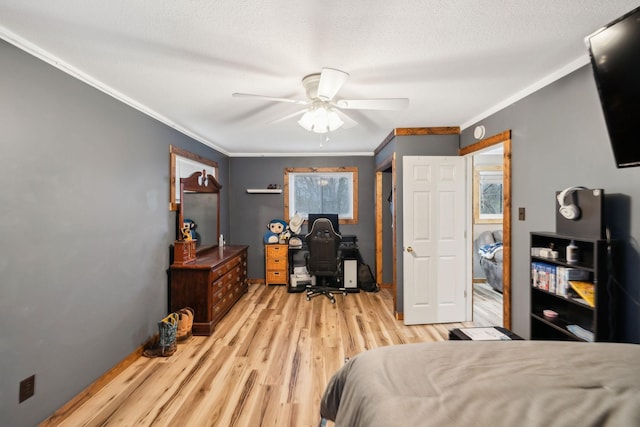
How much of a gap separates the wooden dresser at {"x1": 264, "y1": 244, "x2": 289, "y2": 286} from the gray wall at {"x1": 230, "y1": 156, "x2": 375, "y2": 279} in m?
0.31

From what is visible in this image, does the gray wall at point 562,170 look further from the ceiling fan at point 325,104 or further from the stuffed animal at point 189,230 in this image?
the stuffed animal at point 189,230

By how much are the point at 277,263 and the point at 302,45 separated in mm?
3678

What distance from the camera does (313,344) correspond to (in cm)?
277

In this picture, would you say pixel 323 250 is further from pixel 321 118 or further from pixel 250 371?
pixel 321 118

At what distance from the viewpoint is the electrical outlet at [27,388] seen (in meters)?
1.58

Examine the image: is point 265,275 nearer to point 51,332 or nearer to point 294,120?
point 294,120

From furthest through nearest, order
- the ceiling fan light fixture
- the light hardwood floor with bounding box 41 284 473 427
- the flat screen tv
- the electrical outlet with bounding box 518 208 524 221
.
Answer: the electrical outlet with bounding box 518 208 524 221 → the ceiling fan light fixture → the light hardwood floor with bounding box 41 284 473 427 → the flat screen tv

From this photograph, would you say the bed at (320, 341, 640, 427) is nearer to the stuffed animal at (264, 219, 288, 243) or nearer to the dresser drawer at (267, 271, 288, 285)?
the dresser drawer at (267, 271, 288, 285)

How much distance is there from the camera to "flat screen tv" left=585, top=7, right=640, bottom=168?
1129 millimetres

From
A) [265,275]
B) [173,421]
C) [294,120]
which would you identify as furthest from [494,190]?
[173,421]

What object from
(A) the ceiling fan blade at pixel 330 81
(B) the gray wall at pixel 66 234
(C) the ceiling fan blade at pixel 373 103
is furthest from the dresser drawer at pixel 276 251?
(A) the ceiling fan blade at pixel 330 81

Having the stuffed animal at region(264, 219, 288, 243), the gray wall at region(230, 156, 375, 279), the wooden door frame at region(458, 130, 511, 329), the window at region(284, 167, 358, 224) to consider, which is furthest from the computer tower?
the wooden door frame at region(458, 130, 511, 329)

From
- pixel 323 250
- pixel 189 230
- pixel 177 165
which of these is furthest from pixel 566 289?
pixel 177 165

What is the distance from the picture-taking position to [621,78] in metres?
1.21
